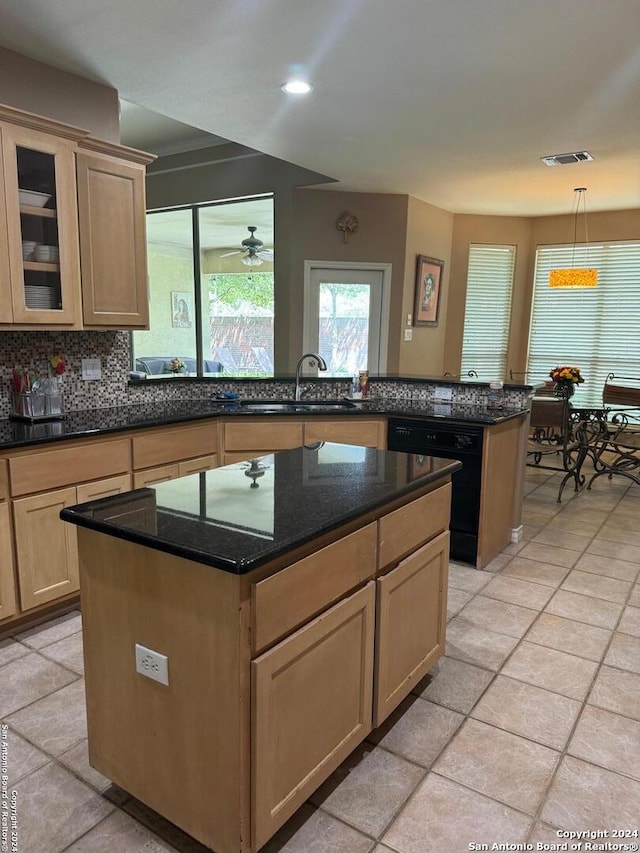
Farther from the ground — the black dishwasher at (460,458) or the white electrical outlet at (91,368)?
the white electrical outlet at (91,368)

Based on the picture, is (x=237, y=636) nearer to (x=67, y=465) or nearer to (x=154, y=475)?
(x=67, y=465)

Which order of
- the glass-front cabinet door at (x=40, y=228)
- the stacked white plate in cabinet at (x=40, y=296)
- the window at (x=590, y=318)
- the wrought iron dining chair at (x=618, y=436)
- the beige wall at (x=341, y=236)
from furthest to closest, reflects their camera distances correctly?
the window at (x=590, y=318) → the beige wall at (x=341, y=236) → the wrought iron dining chair at (x=618, y=436) → the stacked white plate in cabinet at (x=40, y=296) → the glass-front cabinet door at (x=40, y=228)

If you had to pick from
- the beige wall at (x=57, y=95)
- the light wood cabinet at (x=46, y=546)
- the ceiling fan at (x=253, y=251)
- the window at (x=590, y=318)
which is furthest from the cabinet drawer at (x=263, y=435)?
the window at (x=590, y=318)

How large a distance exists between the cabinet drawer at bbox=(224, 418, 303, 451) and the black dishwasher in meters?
0.68

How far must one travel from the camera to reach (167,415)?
131 inches

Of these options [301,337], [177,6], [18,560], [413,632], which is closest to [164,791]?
[413,632]

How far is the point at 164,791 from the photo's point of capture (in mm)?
1505

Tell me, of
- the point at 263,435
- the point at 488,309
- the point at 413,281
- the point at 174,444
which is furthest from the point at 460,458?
the point at 488,309

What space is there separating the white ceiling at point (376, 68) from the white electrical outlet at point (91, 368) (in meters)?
1.51

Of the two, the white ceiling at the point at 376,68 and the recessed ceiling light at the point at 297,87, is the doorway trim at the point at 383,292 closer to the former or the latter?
the white ceiling at the point at 376,68

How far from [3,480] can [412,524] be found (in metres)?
1.72

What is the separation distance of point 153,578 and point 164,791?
1.91 feet

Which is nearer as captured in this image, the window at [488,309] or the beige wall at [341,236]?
the beige wall at [341,236]

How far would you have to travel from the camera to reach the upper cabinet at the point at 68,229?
8.64ft
